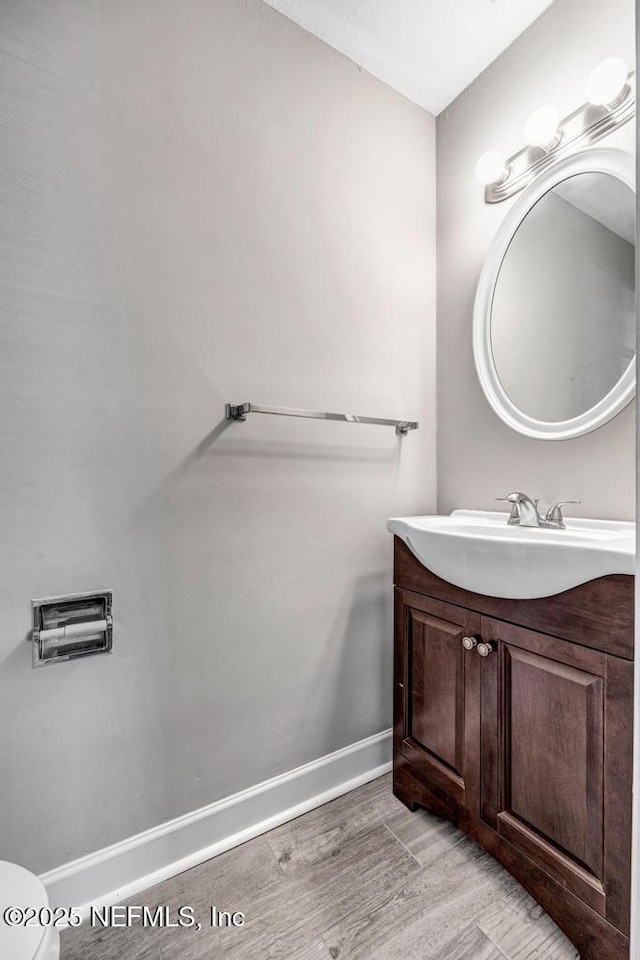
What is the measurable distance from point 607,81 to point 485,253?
47 centimetres

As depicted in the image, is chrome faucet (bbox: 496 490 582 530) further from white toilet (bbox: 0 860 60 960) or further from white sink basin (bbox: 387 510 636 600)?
white toilet (bbox: 0 860 60 960)

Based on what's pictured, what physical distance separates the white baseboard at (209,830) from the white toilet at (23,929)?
1.30 feet

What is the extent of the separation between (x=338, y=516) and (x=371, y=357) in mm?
550

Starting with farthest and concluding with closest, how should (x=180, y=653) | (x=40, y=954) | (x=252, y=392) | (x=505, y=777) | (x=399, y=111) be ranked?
(x=399, y=111) < (x=252, y=392) < (x=180, y=653) < (x=505, y=777) < (x=40, y=954)

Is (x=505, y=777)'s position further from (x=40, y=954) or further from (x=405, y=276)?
(x=405, y=276)

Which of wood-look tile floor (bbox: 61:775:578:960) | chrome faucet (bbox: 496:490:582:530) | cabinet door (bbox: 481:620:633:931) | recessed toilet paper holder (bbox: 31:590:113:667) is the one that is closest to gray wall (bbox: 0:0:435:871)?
recessed toilet paper holder (bbox: 31:590:113:667)

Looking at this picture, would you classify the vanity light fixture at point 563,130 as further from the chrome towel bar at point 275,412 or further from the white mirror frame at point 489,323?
the chrome towel bar at point 275,412

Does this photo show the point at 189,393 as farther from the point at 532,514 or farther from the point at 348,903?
the point at 348,903

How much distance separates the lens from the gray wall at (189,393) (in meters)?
0.95

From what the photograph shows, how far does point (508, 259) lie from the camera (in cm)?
140

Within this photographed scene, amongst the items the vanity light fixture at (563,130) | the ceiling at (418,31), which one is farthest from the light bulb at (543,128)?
the ceiling at (418,31)

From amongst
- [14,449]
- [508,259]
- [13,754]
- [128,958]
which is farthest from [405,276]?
[128,958]

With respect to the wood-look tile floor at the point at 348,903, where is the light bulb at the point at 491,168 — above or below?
above

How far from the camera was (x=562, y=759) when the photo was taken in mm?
907
